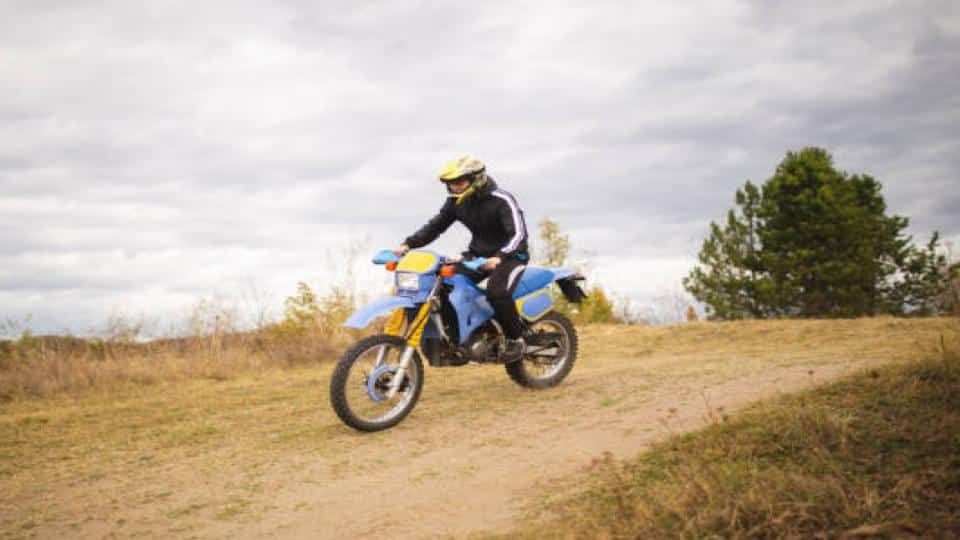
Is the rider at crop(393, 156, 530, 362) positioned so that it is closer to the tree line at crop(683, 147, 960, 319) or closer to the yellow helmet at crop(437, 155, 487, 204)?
the yellow helmet at crop(437, 155, 487, 204)

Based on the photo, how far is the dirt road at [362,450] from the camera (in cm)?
479

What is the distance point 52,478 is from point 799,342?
10.1 metres

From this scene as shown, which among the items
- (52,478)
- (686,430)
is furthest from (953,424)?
(52,478)

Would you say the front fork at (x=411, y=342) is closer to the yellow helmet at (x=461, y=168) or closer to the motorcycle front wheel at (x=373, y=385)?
the motorcycle front wheel at (x=373, y=385)

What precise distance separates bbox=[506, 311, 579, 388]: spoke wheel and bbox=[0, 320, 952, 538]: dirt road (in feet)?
0.65

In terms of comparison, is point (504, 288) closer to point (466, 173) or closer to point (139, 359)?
point (466, 173)

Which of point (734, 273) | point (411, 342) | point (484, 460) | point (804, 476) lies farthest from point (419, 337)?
point (734, 273)

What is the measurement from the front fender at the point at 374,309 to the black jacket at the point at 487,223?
3.96 feet

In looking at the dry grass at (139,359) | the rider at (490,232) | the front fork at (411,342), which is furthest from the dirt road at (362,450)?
the dry grass at (139,359)

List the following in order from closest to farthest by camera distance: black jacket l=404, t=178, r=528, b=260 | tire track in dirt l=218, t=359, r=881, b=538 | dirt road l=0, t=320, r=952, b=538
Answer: tire track in dirt l=218, t=359, r=881, b=538 → dirt road l=0, t=320, r=952, b=538 → black jacket l=404, t=178, r=528, b=260

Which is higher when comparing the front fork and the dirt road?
the front fork

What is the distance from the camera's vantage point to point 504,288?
757cm

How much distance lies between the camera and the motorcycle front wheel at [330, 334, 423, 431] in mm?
6609

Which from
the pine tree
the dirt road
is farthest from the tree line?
the dirt road
